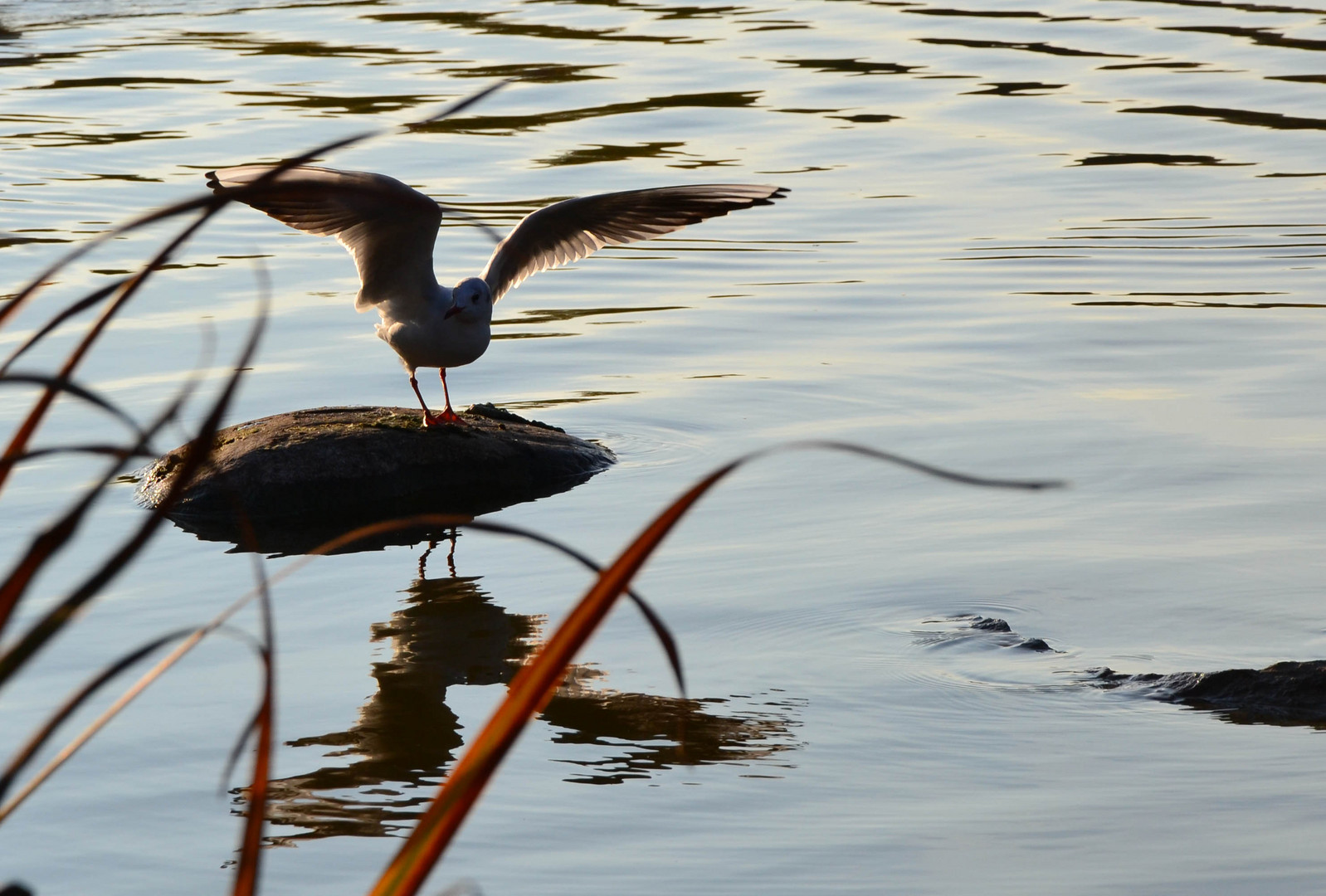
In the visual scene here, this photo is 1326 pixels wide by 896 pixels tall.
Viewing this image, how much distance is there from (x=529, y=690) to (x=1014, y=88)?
13.0m

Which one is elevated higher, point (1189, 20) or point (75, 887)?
point (1189, 20)

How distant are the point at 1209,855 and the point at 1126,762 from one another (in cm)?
44

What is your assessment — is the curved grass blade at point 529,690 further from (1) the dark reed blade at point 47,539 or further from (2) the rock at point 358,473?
(2) the rock at point 358,473

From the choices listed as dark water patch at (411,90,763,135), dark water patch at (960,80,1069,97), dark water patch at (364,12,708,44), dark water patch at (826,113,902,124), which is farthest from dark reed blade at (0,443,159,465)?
dark water patch at (364,12,708,44)

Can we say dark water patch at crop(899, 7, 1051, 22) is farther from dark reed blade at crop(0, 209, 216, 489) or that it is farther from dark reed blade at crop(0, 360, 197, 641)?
dark reed blade at crop(0, 360, 197, 641)

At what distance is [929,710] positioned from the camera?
4109mm

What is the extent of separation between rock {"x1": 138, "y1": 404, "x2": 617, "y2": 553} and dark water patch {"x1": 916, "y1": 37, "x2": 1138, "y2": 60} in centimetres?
999

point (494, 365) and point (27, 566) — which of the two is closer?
point (27, 566)

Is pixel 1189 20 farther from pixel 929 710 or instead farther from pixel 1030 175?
pixel 929 710

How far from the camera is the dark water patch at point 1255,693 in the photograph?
392 centimetres

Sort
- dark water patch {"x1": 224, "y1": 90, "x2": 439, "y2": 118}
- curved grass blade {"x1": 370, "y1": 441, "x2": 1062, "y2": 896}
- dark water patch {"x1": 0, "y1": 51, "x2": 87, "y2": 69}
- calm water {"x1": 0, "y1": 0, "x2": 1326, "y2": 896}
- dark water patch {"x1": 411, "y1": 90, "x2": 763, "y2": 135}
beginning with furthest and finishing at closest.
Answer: dark water patch {"x1": 0, "y1": 51, "x2": 87, "y2": 69}
dark water patch {"x1": 224, "y1": 90, "x2": 439, "y2": 118}
dark water patch {"x1": 411, "y1": 90, "x2": 763, "y2": 135}
calm water {"x1": 0, "y1": 0, "x2": 1326, "y2": 896}
curved grass blade {"x1": 370, "y1": 441, "x2": 1062, "y2": 896}

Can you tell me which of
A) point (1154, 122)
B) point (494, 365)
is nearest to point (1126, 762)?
point (494, 365)

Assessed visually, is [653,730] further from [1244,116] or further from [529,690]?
[1244,116]

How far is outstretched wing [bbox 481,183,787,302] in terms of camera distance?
6246 mm
